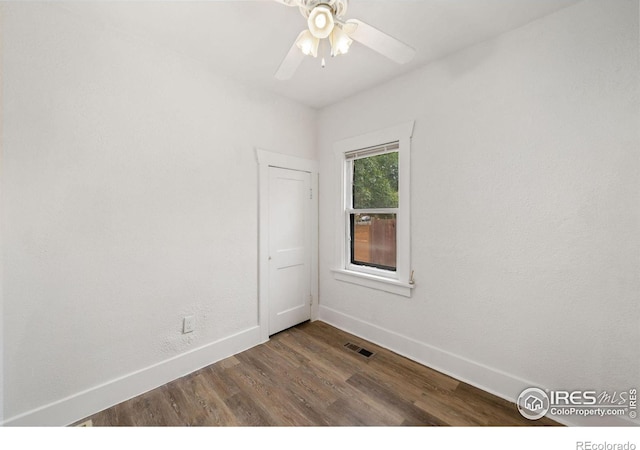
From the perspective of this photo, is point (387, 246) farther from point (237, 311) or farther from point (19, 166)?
point (19, 166)

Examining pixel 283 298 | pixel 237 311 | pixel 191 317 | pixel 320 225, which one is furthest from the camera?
pixel 320 225

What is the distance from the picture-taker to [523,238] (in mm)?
1788

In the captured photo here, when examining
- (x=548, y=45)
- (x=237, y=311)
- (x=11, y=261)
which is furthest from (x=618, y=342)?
(x=11, y=261)

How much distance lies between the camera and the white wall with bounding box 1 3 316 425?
4.91 ft

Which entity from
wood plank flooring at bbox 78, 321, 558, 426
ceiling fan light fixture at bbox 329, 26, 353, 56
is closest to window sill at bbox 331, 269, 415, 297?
wood plank flooring at bbox 78, 321, 558, 426

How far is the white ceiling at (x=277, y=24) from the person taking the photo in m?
1.60

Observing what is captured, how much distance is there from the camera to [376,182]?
2723mm

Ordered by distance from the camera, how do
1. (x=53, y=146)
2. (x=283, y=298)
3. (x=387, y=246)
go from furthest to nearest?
(x=283, y=298) → (x=387, y=246) → (x=53, y=146)

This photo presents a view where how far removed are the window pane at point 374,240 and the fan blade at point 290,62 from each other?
1628 millimetres

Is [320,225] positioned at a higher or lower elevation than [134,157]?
lower

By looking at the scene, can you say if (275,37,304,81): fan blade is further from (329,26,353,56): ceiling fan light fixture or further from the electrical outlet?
the electrical outlet

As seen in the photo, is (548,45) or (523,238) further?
→ (523,238)

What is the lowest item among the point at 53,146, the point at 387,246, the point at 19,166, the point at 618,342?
the point at 618,342

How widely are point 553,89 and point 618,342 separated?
162 cm
